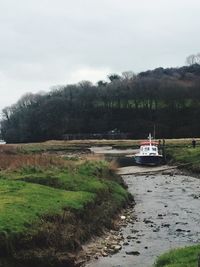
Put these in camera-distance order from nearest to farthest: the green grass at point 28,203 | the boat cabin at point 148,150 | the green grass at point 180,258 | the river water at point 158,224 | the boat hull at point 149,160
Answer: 1. the green grass at point 180,258
2. the green grass at point 28,203
3. the river water at point 158,224
4. the boat hull at point 149,160
5. the boat cabin at point 148,150

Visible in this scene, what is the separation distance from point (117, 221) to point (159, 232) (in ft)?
11.4

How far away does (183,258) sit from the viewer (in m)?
18.6

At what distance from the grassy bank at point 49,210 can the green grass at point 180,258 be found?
159 inches

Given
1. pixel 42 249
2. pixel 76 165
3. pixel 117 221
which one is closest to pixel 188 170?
pixel 76 165

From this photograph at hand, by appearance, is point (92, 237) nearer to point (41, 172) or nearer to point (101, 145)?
point (41, 172)

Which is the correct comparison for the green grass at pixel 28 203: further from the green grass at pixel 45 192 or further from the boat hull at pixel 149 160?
the boat hull at pixel 149 160

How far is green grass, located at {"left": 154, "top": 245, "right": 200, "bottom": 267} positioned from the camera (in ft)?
58.0

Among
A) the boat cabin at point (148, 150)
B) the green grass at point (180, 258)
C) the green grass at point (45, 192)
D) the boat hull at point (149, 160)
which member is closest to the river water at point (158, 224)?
the green grass at point (180, 258)

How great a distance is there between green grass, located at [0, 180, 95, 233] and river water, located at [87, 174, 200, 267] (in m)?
3.19

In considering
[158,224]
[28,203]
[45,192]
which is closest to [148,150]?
[158,224]

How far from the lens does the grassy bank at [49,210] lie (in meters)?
20.4

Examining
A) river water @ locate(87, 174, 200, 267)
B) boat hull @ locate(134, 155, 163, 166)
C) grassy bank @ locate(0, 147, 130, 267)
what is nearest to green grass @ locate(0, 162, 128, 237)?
grassy bank @ locate(0, 147, 130, 267)

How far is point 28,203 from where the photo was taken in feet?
81.6

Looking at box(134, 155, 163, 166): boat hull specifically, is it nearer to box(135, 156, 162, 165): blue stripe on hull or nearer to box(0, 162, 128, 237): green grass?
box(135, 156, 162, 165): blue stripe on hull
